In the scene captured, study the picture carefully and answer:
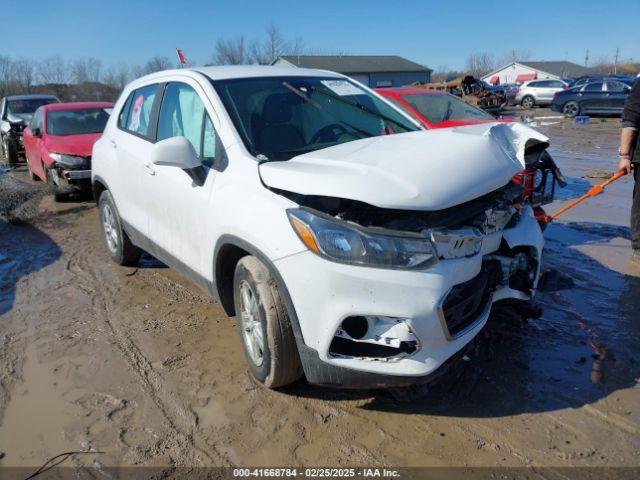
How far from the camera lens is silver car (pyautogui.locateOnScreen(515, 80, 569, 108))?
31.2 meters

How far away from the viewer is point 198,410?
301cm

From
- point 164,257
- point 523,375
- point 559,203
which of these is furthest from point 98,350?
point 559,203

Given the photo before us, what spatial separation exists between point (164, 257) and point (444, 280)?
2.48m

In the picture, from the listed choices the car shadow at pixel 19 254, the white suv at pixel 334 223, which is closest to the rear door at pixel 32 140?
the car shadow at pixel 19 254

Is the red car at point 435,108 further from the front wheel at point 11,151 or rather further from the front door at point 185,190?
the front wheel at point 11,151

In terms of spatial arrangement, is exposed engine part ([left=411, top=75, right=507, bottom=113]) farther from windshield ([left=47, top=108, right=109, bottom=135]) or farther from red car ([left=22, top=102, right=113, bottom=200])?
red car ([left=22, top=102, right=113, bottom=200])

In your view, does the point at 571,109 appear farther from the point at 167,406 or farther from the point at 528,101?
the point at 167,406

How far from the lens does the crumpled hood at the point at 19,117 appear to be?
14184 mm

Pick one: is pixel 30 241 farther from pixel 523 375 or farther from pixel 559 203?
pixel 559 203

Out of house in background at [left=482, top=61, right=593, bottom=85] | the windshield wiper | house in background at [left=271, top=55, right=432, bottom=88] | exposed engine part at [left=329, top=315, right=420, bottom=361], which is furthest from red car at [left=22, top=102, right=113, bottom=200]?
house in background at [left=482, top=61, right=593, bottom=85]

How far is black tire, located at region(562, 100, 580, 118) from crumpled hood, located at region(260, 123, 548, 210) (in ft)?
76.6

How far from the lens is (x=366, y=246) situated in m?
2.43

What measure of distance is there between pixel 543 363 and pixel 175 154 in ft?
8.65

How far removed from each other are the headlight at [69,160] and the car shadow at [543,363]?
6.74 m
